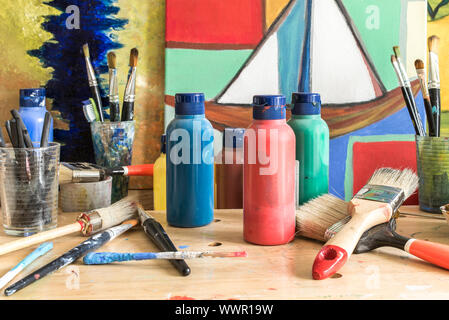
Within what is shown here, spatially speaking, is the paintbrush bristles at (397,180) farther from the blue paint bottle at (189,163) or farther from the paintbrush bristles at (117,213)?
the paintbrush bristles at (117,213)

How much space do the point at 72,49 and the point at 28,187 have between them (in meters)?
0.40

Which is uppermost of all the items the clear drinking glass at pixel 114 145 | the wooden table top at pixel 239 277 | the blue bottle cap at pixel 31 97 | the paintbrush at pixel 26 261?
the blue bottle cap at pixel 31 97

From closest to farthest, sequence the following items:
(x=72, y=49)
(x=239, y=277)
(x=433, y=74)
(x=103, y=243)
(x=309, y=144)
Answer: (x=239, y=277) → (x=103, y=243) → (x=309, y=144) → (x=433, y=74) → (x=72, y=49)

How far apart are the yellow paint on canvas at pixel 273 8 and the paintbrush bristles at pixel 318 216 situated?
0.45 meters

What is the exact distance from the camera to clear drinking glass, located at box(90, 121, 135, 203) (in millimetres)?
946

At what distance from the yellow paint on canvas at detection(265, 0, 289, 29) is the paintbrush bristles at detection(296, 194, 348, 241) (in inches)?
17.8

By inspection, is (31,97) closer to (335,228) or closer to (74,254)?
(74,254)

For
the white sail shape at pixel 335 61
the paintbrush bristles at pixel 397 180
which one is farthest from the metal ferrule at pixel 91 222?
the white sail shape at pixel 335 61

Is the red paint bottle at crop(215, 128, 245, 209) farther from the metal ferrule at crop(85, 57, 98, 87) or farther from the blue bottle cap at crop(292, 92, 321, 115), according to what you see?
the metal ferrule at crop(85, 57, 98, 87)

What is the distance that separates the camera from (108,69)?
1031mm

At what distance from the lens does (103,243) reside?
69 centimetres

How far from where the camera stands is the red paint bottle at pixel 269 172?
67 centimetres

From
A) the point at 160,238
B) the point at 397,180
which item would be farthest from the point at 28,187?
the point at 397,180

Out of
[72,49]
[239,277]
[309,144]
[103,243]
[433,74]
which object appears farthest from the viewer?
[72,49]
